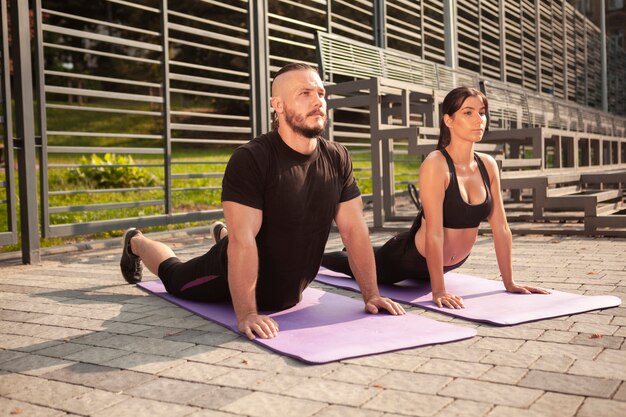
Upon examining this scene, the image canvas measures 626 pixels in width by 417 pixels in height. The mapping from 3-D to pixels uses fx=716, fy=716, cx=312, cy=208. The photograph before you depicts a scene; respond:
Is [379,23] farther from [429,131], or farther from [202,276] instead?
[202,276]

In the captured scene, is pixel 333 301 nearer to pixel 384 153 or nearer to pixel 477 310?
pixel 477 310

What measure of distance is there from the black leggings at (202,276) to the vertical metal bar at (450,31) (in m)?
8.11

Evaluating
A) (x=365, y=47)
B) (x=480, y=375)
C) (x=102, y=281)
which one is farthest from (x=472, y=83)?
(x=480, y=375)

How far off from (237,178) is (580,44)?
72.4 ft

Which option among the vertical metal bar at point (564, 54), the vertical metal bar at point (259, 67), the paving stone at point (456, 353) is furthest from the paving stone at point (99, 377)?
the vertical metal bar at point (564, 54)

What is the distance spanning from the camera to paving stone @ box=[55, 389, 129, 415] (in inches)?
92.0

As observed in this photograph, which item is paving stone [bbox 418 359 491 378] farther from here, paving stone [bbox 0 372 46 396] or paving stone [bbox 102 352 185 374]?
paving stone [bbox 0 372 46 396]

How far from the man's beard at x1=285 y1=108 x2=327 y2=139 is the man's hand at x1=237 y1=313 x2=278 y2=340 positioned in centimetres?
88

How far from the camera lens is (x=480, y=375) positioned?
2.58m

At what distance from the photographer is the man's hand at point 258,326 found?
10.5 ft

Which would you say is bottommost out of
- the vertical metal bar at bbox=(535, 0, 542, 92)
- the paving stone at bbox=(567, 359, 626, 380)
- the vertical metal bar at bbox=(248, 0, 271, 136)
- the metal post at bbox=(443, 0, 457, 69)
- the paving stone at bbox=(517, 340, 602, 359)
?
the paving stone at bbox=(567, 359, 626, 380)

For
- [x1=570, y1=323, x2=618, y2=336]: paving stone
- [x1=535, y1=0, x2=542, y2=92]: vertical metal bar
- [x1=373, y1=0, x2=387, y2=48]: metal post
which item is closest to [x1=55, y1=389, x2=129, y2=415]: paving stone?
[x1=570, y1=323, x2=618, y2=336]: paving stone

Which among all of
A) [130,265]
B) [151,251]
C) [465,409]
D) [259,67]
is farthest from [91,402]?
[259,67]

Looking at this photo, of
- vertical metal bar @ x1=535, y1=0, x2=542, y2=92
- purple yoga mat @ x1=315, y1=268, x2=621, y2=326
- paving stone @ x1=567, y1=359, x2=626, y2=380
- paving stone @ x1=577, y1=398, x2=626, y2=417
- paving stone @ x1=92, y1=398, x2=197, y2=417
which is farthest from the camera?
vertical metal bar @ x1=535, y1=0, x2=542, y2=92
